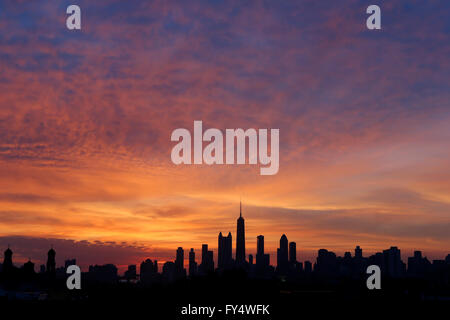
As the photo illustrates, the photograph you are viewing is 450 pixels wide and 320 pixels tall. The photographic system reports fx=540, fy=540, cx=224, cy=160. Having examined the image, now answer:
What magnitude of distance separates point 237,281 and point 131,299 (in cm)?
2753
